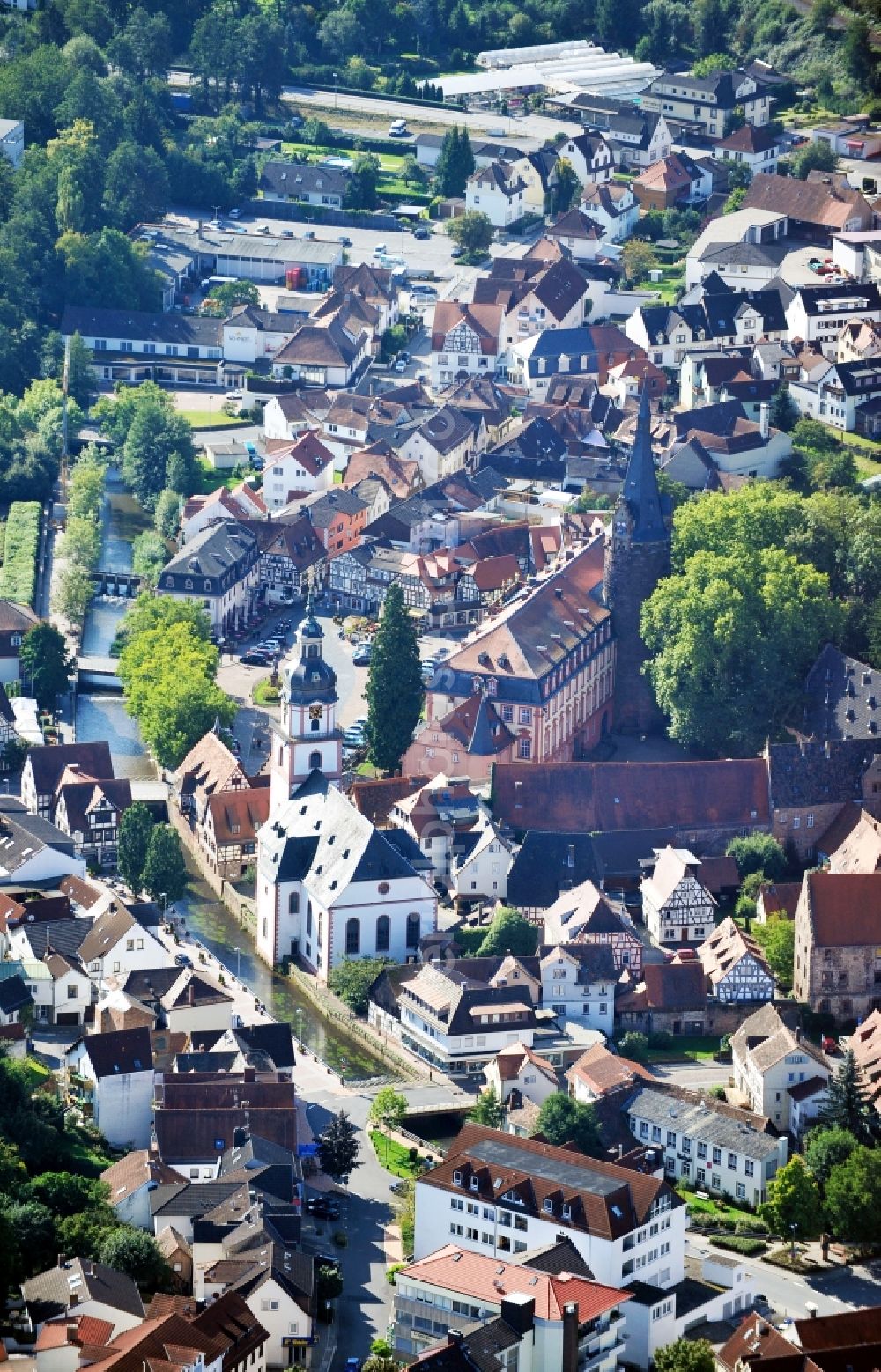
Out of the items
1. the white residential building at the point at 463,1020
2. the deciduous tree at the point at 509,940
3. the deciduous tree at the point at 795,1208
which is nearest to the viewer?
the deciduous tree at the point at 795,1208

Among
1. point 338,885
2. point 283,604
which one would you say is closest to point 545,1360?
point 338,885

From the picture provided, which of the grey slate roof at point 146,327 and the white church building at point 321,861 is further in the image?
the grey slate roof at point 146,327

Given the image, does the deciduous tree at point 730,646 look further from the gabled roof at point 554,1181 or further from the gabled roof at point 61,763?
the gabled roof at point 554,1181

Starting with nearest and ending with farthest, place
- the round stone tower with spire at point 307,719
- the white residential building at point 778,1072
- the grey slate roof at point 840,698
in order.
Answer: the white residential building at point 778,1072 < the round stone tower with spire at point 307,719 < the grey slate roof at point 840,698

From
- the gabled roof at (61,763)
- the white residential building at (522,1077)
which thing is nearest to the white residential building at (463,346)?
the gabled roof at (61,763)

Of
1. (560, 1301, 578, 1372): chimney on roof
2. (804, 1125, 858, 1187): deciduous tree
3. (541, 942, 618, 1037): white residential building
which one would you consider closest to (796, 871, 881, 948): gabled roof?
(541, 942, 618, 1037): white residential building

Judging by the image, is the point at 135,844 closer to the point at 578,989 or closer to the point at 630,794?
the point at 578,989

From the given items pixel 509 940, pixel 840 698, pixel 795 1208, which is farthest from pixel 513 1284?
pixel 840 698
